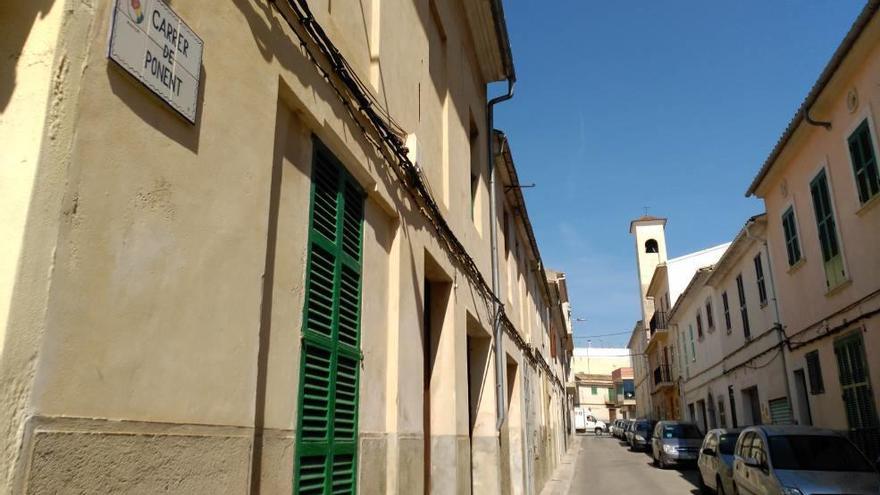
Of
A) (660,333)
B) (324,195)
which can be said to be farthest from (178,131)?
(660,333)

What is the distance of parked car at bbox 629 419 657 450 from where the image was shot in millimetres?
30531

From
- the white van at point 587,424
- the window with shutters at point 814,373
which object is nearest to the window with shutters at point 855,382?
the window with shutters at point 814,373

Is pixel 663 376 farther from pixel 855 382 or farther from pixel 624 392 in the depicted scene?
pixel 624 392

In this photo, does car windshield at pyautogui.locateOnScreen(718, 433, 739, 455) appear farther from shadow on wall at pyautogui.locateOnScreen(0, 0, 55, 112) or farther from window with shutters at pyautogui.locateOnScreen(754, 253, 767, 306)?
shadow on wall at pyautogui.locateOnScreen(0, 0, 55, 112)

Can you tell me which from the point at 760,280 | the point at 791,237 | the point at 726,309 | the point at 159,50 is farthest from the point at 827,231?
the point at 159,50

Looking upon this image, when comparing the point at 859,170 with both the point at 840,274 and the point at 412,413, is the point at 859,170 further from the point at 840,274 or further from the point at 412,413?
the point at 412,413

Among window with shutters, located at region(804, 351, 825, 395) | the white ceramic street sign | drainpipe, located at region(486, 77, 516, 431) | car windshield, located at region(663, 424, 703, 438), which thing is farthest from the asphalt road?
the white ceramic street sign

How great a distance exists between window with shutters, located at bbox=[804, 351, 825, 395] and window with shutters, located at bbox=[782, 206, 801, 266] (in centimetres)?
204

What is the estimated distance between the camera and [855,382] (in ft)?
38.3

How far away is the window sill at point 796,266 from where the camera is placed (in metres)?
13.8

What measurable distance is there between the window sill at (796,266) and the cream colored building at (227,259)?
10.2 metres

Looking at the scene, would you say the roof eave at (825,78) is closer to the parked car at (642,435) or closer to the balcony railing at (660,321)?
the parked car at (642,435)

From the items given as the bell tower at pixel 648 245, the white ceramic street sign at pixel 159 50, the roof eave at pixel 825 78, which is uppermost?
the bell tower at pixel 648 245

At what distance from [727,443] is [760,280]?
554 centimetres
